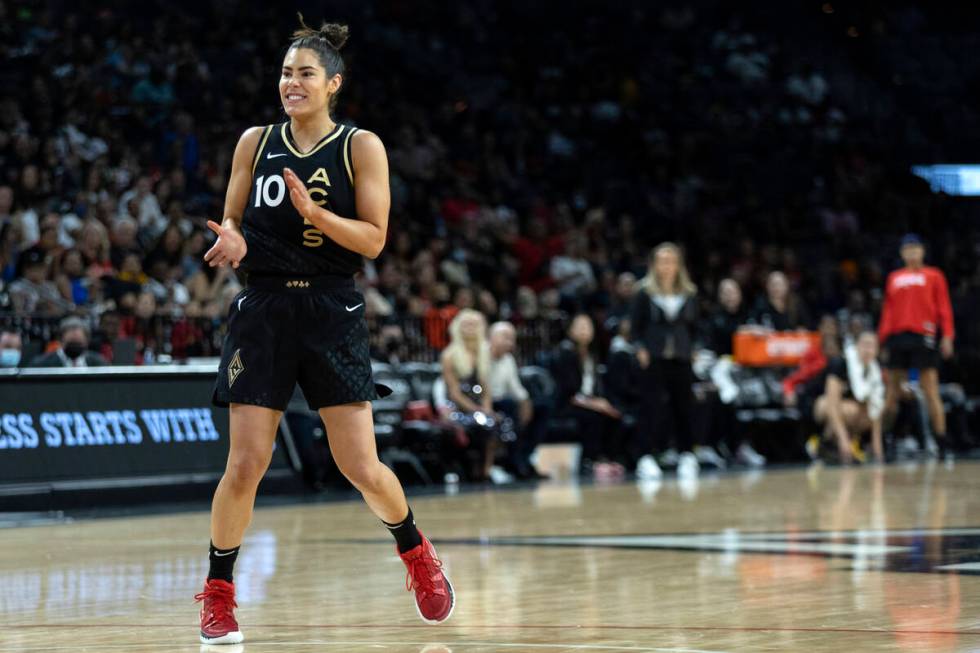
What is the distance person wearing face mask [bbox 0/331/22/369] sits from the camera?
11.5 metres

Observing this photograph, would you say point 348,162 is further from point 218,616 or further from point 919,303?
point 919,303

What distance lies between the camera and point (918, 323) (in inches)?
645

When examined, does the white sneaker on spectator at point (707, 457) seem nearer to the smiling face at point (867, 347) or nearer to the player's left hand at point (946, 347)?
the smiling face at point (867, 347)

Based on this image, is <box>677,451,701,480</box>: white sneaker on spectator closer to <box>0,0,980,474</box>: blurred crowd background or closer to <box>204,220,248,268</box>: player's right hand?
<box>0,0,980,474</box>: blurred crowd background

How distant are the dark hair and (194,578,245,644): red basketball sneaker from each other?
1.65 meters

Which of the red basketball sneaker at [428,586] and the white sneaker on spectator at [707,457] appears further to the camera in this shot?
the white sneaker on spectator at [707,457]

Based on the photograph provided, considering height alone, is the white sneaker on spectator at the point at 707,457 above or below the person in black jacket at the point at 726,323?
below

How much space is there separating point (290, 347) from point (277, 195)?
1.57 feet

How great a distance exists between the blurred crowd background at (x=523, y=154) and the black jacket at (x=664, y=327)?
209 cm

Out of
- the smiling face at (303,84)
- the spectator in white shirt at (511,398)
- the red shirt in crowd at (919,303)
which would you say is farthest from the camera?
the red shirt in crowd at (919,303)

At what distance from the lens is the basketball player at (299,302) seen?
195 inches

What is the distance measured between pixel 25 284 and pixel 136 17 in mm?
7657

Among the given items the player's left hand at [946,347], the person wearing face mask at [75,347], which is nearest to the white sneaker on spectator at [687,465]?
the player's left hand at [946,347]

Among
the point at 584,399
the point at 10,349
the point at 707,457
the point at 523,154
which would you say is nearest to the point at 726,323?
the point at 707,457
